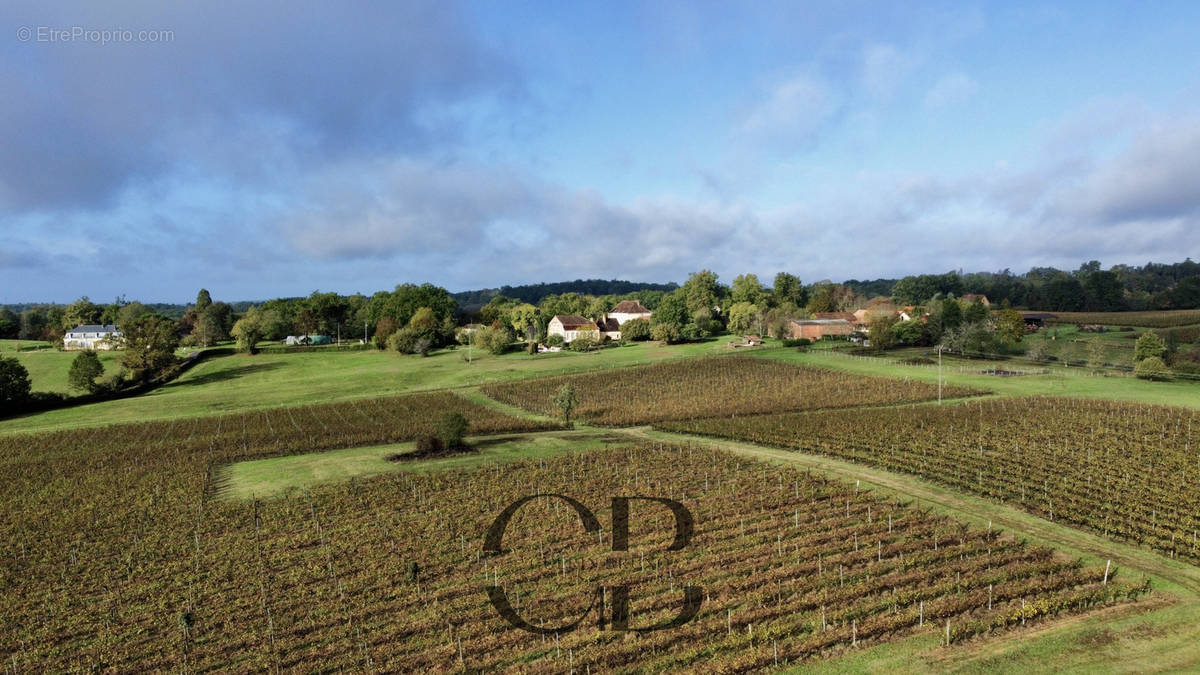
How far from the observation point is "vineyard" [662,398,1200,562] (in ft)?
90.5

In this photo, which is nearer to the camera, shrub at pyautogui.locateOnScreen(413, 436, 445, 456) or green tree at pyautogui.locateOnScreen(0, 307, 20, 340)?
shrub at pyautogui.locateOnScreen(413, 436, 445, 456)

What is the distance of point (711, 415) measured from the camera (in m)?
55.2

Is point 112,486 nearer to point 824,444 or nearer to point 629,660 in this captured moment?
point 629,660

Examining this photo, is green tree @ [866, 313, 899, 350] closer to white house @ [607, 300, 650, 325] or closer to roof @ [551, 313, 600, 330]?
roof @ [551, 313, 600, 330]

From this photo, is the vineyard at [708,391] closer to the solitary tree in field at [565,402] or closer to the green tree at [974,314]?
the solitary tree in field at [565,402]

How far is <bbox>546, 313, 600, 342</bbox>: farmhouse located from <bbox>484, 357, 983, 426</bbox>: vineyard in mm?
36561

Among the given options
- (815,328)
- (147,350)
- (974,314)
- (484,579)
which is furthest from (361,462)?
(974,314)

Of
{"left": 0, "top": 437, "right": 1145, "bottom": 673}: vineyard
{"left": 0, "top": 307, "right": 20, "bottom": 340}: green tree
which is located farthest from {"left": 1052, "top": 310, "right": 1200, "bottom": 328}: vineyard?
{"left": 0, "top": 307, "right": 20, "bottom": 340}: green tree

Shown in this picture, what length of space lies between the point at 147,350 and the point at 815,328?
101m

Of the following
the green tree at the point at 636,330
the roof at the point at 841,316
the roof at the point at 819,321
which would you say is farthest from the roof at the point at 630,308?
the roof at the point at 841,316

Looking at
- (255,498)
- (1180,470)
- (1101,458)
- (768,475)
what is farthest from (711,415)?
(255,498)

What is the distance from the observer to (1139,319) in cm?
12300

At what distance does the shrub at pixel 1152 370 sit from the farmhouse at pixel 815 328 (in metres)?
49.5

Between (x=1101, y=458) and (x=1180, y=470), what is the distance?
339 centimetres
